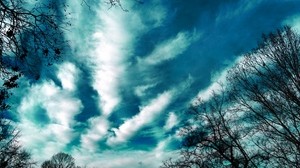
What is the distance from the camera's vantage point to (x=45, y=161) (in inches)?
1930

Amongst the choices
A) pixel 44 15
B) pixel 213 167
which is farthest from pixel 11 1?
pixel 213 167

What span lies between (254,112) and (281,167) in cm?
318

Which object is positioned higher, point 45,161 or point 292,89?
point 45,161

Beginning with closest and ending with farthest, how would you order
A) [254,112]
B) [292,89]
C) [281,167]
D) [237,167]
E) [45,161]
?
[292,89], [281,167], [254,112], [237,167], [45,161]

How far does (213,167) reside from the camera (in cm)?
1778

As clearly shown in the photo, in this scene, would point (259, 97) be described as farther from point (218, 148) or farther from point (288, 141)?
point (218, 148)

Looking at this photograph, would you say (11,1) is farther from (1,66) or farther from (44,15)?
(1,66)

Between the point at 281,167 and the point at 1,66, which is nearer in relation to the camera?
the point at 1,66

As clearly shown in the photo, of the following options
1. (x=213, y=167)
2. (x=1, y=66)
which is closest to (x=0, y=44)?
(x=1, y=66)

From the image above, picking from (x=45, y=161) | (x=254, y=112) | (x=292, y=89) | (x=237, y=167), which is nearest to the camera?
(x=292, y=89)

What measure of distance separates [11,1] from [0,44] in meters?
0.83

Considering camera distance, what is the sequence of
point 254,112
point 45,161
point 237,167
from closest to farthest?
point 254,112
point 237,167
point 45,161

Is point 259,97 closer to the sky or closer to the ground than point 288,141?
closer to the sky

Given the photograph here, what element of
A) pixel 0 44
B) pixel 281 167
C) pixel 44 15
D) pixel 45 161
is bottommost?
pixel 281 167
